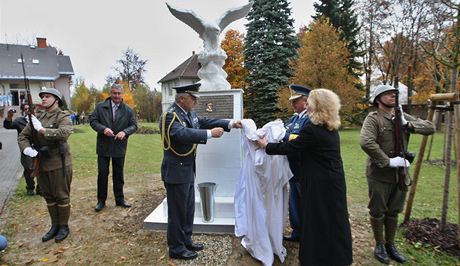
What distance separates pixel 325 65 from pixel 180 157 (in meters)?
17.6

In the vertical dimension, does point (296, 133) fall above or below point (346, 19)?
below

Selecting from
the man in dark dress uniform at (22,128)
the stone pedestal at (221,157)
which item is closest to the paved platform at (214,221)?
the stone pedestal at (221,157)

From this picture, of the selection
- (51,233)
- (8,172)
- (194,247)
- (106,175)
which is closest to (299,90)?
(194,247)

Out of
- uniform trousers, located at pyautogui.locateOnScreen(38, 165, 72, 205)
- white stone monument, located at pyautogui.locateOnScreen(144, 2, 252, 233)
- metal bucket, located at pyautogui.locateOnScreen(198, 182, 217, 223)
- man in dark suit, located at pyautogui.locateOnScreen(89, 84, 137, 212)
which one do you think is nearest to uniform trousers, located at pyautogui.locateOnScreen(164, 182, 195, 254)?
metal bucket, located at pyautogui.locateOnScreen(198, 182, 217, 223)

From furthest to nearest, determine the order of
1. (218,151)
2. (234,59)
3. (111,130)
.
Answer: (234,59)
(111,130)
(218,151)

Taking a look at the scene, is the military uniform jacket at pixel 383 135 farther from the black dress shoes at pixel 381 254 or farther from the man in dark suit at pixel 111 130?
the man in dark suit at pixel 111 130

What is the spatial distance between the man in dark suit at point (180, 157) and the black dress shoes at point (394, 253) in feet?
7.90

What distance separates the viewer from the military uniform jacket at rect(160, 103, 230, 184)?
3.43m

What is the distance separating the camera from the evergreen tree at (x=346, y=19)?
26.0 meters

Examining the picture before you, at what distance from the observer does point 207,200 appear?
13.9 feet

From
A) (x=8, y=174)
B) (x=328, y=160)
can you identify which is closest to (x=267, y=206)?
(x=328, y=160)

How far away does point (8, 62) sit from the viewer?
109 feet

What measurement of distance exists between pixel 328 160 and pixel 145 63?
153ft

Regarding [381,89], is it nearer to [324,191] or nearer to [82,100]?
[324,191]
